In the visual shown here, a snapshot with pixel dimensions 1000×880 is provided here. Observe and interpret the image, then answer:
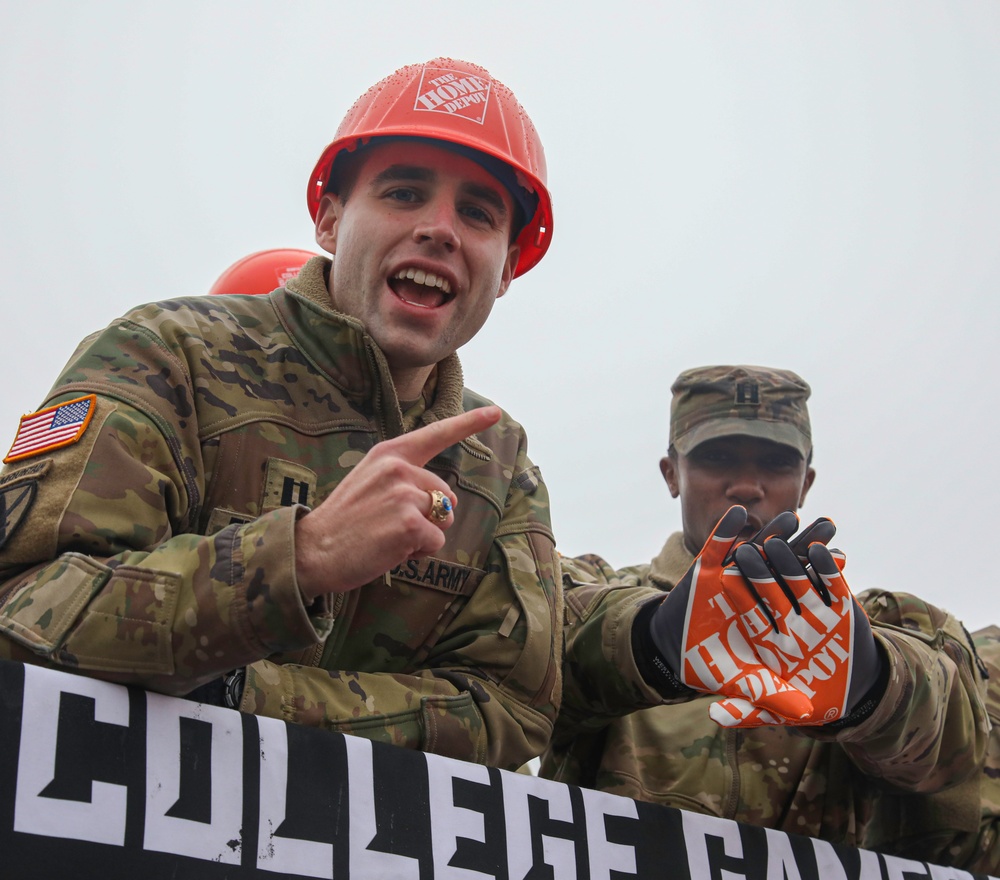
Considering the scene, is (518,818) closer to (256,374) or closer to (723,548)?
(723,548)

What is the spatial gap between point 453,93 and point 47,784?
212 cm

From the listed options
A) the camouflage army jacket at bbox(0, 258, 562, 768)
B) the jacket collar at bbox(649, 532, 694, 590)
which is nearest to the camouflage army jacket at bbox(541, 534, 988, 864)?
the camouflage army jacket at bbox(0, 258, 562, 768)

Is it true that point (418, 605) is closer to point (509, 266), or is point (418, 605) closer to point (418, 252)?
point (418, 252)

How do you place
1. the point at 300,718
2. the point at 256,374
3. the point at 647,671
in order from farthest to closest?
the point at 647,671, the point at 256,374, the point at 300,718

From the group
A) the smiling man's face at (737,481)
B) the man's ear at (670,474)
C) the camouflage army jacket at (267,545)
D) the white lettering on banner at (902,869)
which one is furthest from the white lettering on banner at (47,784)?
the man's ear at (670,474)

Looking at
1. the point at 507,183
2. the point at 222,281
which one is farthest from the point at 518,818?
the point at 222,281

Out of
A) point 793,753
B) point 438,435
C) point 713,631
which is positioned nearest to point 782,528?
point 713,631

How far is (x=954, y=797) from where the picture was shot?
3.49m

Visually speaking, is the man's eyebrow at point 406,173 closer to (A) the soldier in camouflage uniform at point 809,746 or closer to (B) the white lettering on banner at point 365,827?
(A) the soldier in camouflage uniform at point 809,746

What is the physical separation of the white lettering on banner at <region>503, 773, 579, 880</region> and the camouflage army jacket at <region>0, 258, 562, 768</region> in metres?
0.18

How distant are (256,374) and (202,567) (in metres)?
0.83

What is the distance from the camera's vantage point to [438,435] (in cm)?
213

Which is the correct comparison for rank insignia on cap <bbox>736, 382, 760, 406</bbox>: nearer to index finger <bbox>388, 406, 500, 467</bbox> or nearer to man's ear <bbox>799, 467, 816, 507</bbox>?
man's ear <bbox>799, 467, 816, 507</bbox>

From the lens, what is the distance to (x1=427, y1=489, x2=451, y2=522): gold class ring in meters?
2.07
